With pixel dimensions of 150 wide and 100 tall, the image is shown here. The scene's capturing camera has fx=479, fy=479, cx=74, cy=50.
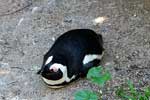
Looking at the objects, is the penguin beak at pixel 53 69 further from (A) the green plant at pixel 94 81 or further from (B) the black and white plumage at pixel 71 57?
(A) the green plant at pixel 94 81

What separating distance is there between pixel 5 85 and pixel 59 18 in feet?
4.17

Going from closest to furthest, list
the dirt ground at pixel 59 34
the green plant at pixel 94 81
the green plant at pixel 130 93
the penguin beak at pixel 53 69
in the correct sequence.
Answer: the green plant at pixel 94 81 < the green plant at pixel 130 93 < the penguin beak at pixel 53 69 < the dirt ground at pixel 59 34

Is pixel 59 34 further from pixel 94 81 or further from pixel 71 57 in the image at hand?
pixel 94 81

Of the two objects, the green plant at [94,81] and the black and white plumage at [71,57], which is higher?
the green plant at [94,81]

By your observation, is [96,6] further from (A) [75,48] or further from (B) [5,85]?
(B) [5,85]

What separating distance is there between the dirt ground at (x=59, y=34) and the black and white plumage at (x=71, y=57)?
115mm

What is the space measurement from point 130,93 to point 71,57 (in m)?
0.67

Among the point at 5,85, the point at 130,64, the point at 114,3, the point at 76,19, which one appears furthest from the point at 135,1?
the point at 5,85

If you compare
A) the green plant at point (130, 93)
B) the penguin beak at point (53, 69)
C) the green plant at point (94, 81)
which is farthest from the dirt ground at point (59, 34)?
the green plant at point (94, 81)

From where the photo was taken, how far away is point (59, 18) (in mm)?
5441

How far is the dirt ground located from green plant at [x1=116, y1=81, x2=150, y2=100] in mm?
98

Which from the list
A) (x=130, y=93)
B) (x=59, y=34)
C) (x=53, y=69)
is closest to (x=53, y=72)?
(x=53, y=69)

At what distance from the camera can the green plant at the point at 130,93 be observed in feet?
12.3

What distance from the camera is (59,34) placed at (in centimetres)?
514
